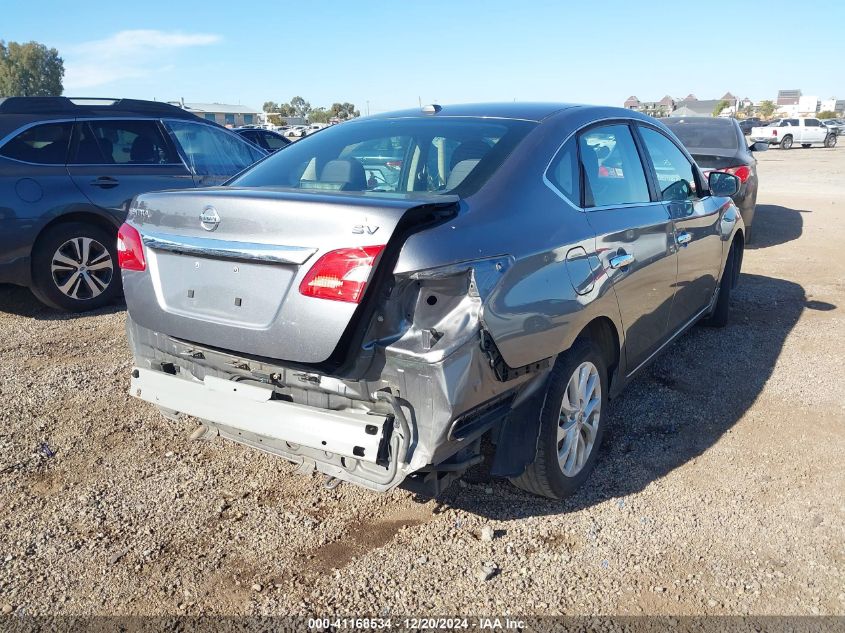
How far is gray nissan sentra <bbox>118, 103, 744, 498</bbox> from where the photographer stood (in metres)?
2.34

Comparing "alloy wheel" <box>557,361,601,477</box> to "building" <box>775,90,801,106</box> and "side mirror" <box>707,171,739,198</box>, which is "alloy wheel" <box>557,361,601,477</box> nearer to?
"side mirror" <box>707,171,739,198</box>

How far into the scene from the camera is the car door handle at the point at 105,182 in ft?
19.9

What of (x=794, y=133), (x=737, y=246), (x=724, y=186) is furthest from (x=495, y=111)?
(x=794, y=133)

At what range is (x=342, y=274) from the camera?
7.56ft

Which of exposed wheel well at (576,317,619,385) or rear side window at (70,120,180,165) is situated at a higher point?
rear side window at (70,120,180,165)

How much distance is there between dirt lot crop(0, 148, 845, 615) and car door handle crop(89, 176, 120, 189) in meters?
2.16

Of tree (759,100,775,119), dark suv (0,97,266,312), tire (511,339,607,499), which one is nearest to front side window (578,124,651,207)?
tire (511,339,607,499)

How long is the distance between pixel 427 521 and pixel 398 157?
1.68 metres

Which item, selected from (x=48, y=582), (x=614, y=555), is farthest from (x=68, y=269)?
(x=614, y=555)

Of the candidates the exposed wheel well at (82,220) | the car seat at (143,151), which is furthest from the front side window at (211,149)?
the exposed wheel well at (82,220)

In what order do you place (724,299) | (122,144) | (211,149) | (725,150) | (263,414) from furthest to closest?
(725,150) → (211,149) → (122,144) → (724,299) → (263,414)

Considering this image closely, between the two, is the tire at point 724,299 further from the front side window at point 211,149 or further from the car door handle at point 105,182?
the car door handle at point 105,182

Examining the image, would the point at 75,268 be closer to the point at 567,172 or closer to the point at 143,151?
the point at 143,151

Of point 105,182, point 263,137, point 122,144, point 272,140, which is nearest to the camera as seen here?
point 105,182
